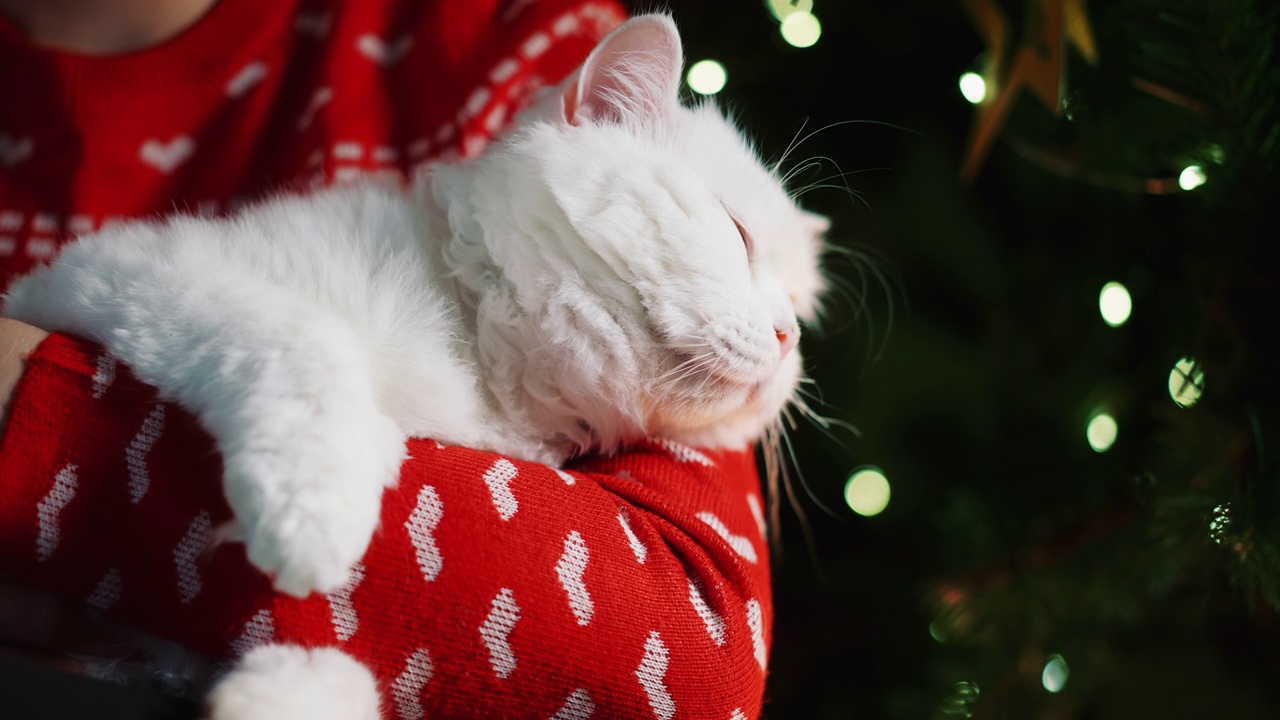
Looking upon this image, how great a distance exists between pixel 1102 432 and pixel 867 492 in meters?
0.32

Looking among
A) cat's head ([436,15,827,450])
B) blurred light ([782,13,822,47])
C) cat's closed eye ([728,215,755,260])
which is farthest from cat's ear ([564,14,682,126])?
blurred light ([782,13,822,47])

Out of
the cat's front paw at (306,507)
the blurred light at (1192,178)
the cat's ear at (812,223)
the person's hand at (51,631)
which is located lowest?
the person's hand at (51,631)

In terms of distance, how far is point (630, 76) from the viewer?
0.77 m

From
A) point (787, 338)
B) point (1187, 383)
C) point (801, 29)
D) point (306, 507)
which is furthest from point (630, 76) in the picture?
point (1187, 383)

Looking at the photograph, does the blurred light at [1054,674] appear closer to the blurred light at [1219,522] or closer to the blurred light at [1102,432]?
the blurred light at [1102,432]

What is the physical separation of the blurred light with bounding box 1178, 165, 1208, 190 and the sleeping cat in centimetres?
41

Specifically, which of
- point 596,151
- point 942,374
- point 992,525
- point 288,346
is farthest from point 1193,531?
point 288,346

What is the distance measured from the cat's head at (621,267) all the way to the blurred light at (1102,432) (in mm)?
490

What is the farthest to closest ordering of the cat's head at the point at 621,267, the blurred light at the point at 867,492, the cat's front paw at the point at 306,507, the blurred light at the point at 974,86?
the blurred light at the point at 867,492 → the blurred light at the point at 974,86 → the cat's head at the point at 621,267 → the cat's front paw at the point at 306,507

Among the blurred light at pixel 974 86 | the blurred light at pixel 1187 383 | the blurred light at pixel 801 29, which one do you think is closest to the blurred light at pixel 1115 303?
the blurred light at pixel 1187 383

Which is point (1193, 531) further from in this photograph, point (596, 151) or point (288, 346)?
point (288, 346)

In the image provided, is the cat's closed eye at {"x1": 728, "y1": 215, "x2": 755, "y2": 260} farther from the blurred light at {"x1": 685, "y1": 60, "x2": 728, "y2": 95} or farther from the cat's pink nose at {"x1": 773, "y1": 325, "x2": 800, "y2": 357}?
the blurred light at {"x1": 685, "y1": 60, "x2": 728, "y2": 95}

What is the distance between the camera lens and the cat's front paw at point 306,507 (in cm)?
45

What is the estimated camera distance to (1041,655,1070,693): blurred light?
1044mm
